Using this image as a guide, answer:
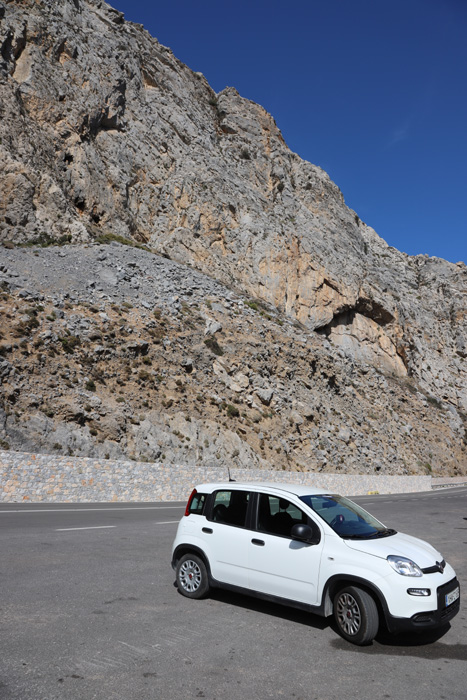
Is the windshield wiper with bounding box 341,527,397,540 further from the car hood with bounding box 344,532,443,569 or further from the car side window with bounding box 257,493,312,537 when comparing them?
the car side window with bounding box 257,493,312,537

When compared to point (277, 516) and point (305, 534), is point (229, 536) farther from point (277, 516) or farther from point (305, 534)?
point (305, 534)

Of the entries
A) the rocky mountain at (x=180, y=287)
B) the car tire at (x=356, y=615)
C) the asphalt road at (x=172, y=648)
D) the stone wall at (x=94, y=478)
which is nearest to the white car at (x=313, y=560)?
the car tire at (x=356, y=615)

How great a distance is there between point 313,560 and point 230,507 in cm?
141

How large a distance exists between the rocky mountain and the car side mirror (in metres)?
20.8

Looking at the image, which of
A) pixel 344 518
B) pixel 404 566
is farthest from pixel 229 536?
pixel 404 566

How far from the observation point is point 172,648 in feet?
15.9

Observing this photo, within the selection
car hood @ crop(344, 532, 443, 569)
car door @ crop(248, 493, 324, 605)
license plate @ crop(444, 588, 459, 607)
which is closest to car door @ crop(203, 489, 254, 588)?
car door @ crop(248, 493, 324, 605)

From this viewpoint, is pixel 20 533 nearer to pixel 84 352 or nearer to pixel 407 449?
pixel 84 352

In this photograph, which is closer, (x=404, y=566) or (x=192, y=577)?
(x=404, y=566)

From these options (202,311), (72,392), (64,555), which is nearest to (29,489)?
(72,392)

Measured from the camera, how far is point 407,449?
47438mm

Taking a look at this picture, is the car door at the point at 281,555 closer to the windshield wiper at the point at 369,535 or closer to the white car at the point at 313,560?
the white car at the point at 313,560

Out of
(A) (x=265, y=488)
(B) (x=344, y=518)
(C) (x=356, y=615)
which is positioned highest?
(A) (x=265, y=488)

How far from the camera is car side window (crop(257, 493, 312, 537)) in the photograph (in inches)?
232
